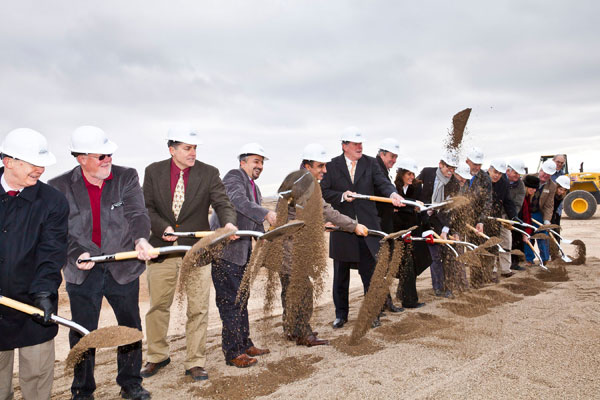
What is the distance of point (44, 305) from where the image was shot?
8.05 feet

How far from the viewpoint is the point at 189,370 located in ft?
11.6

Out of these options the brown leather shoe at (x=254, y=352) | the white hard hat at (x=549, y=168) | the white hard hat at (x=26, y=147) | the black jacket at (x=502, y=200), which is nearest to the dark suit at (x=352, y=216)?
the brown leather shoe at (x=254, y=352)

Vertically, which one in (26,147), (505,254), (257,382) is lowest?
(257,382)

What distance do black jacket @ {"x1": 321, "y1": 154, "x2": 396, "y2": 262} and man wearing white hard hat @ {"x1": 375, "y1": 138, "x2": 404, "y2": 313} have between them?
248mm

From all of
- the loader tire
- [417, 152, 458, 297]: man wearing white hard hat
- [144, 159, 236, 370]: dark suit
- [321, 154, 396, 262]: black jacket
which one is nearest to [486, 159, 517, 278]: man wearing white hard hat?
[417, 152, 458, 297]: man wearing white hard hat

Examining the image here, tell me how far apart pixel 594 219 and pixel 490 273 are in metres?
12.2

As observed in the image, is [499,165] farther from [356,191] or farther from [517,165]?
[356,191]

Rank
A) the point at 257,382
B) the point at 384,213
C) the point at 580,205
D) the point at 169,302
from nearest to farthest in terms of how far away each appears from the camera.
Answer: the point at 257,382 < the point at 169,302 < the point at 384,213 < the point at 580,205

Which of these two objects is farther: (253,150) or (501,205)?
(501,205)

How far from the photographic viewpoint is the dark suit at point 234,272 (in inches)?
147

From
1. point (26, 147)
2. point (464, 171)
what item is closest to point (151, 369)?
point (26, 147)

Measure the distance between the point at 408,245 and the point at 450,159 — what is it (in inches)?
51.2

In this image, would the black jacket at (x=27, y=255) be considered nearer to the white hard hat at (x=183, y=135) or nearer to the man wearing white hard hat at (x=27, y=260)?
the man wearing white hard hat at (x=27, y=260)

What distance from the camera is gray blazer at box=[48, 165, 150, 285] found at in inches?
120
